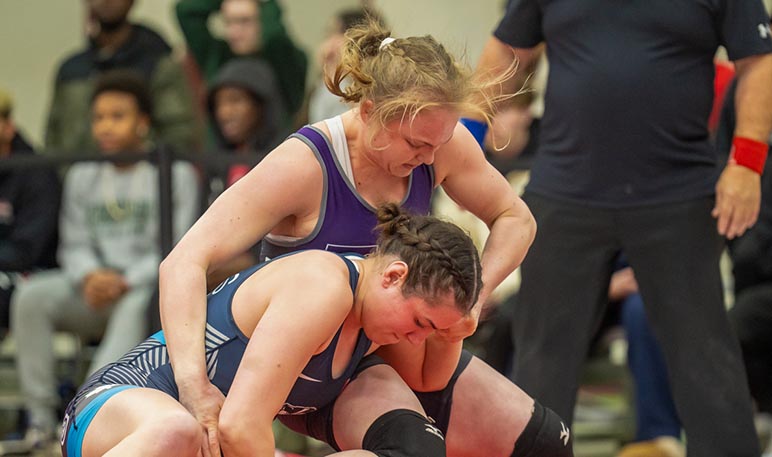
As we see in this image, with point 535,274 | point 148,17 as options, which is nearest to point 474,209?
point 535,274

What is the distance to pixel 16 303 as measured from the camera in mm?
4859

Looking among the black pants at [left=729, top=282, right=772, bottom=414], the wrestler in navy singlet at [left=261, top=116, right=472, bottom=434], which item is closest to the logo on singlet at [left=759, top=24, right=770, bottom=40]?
the wrestler in navy singlet at [left=261, top=116, right=472, bottom=434]

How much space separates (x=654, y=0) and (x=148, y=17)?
4343 millimetres

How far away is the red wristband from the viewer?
312cm

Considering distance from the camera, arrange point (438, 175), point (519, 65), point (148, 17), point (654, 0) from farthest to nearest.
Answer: point (148, 17) < point (519, 65) < point (654, 0) < point (438, 175)

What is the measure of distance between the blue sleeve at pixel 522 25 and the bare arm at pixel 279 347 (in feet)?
3.48

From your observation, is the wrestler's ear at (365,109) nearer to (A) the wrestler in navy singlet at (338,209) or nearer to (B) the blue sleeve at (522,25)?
(A) the wrestler in navy singlet at (338,209)

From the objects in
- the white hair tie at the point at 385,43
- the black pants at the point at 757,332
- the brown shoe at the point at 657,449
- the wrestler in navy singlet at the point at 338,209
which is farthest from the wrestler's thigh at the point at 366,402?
the black pants at the point at 757,332

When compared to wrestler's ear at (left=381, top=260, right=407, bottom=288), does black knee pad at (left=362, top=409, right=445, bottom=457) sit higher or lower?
lower

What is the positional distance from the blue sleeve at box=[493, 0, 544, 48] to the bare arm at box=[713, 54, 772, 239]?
496mm

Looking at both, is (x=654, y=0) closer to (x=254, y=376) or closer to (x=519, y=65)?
(x=519, y=65)

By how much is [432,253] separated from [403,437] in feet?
1.23

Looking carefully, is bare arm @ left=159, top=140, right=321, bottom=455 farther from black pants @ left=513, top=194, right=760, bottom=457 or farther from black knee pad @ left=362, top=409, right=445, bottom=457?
black pants @ left=513, top=194, right=760, bottom=457

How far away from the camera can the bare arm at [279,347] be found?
242cm
